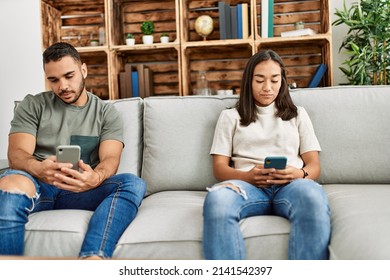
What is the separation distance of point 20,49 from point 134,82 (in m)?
0.82

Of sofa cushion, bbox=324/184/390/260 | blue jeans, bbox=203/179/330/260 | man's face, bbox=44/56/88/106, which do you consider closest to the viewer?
sofa cushion, bbox=324/184/390/260

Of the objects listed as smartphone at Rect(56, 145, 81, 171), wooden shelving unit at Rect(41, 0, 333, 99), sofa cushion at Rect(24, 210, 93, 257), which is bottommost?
sofa cushion at Rect(24, 210, 93, 257)

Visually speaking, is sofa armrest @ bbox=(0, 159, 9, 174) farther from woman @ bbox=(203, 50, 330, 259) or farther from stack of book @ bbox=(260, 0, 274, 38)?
stack of book @ bbox=(260, 0, 274, 38)

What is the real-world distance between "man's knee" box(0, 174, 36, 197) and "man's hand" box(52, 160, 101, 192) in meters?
0.07

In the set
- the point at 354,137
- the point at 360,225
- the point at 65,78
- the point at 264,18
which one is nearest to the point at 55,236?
the point at 65,78

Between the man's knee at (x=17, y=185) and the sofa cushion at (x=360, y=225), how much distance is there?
824 mm

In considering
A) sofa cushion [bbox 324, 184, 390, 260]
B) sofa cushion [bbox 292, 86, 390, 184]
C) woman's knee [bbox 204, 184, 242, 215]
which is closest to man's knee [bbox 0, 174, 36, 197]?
woman's knee [bbox 204, 184, 242, 215]

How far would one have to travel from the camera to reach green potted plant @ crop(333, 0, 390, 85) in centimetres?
200

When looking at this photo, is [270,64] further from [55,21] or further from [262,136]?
[55,21]

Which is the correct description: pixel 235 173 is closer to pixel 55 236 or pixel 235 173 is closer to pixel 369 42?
pixel 55 236

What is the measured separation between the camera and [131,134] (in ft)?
5.21

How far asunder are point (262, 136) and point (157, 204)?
407 millimetres

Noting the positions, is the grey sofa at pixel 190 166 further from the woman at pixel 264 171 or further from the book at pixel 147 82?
the book at pixel 147 82

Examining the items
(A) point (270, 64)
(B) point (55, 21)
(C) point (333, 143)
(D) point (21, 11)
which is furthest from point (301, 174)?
(D) point (21, 11)
